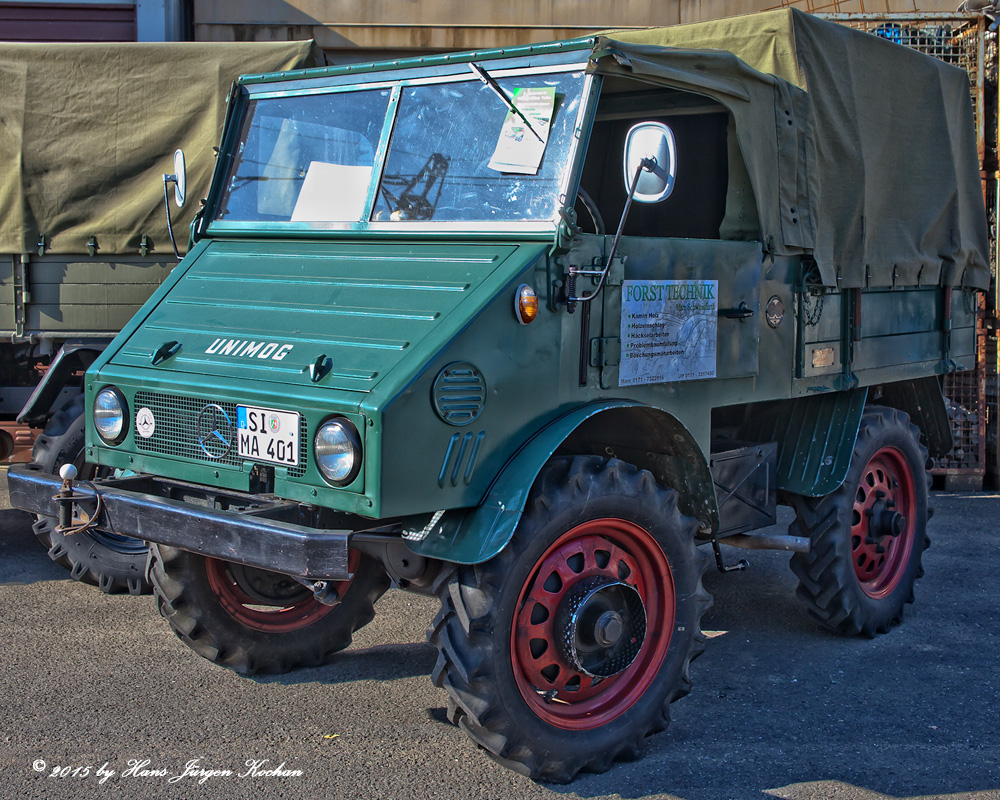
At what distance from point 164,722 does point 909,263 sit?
4286 millimetres

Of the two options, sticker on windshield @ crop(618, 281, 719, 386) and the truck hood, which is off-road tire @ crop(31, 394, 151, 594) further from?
sticker on windshield @ crop(618, 281, 719, 386)

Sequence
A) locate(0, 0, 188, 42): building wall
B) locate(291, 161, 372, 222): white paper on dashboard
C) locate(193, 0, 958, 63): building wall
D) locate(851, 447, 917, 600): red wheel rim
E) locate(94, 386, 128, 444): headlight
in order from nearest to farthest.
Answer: locate(94, 386, 128, 444): headlight, locate(291, 161, 372, 222): white paper on dashboard, locate(851, 447, 917, 600): red wheel rim, locate(0, 0, 188, 42): building wall, locate(193, 0, 958, 63): building wall

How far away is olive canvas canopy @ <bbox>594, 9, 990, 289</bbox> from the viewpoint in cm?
462

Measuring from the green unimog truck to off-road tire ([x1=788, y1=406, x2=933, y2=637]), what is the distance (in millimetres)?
24

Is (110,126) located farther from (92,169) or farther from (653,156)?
(653,156)

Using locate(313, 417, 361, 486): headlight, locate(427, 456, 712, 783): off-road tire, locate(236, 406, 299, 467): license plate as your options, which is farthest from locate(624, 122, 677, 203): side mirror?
locate(236, 406, 299, 467): license plate

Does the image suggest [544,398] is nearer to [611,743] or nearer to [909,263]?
[611,743]

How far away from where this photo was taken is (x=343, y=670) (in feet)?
16.3

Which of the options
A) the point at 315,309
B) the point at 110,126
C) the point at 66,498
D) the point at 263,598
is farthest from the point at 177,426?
the point at 110,126

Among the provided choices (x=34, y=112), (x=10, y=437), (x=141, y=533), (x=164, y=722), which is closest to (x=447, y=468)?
(x=141, y=533)

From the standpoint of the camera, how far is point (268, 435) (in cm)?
373

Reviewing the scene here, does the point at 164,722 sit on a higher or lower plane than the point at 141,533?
lower

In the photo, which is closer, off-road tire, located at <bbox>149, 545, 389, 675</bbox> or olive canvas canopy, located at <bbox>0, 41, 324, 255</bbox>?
off-road tire, located at <bbox>149, 545, 389, 675</bbox>

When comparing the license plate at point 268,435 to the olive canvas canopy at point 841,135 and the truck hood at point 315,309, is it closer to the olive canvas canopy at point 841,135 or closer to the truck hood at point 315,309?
the truck hood at point 315,309
